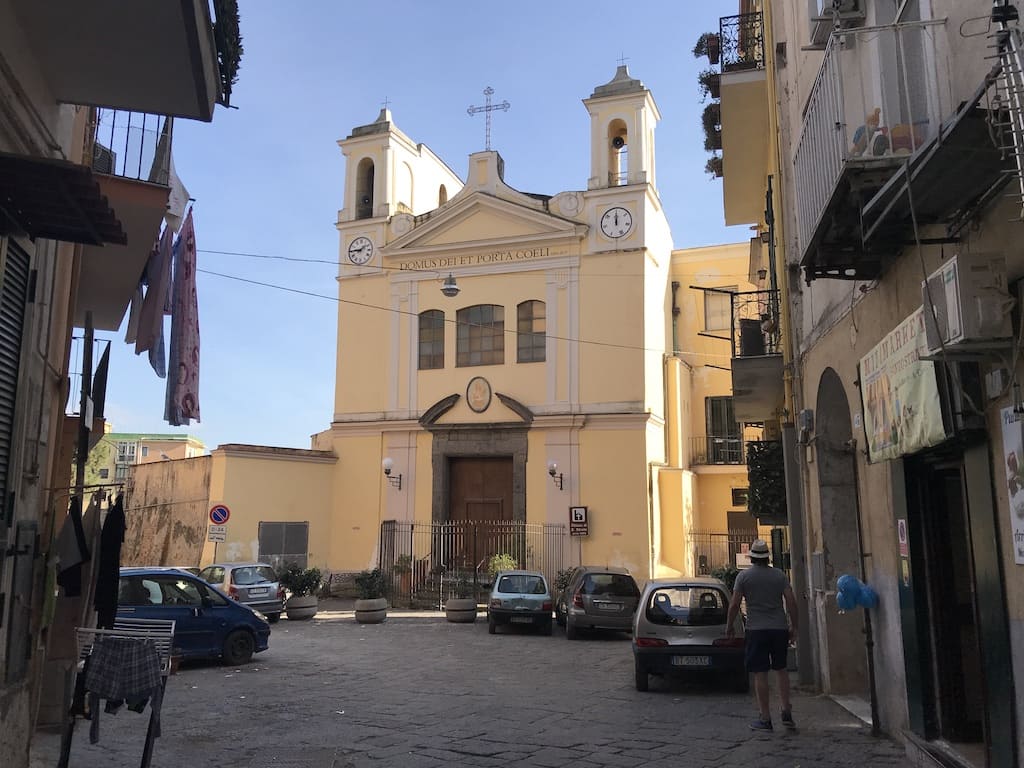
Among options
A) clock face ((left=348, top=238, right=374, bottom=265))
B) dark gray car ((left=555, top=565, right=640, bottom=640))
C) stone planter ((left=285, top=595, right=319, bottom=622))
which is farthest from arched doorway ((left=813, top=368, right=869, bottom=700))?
clock face ((left=348, top=238, right=374, bottom=265))

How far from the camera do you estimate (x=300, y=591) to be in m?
20.9

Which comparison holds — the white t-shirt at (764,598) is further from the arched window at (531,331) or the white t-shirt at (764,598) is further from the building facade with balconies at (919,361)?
the arched window at (531,331)

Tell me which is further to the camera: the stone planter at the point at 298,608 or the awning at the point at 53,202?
the stone planter at the point at 298,608

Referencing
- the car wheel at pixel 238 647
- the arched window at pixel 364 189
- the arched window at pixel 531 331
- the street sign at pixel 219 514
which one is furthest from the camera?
the arched window at pixel 364 189

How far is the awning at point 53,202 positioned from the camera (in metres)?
4.88

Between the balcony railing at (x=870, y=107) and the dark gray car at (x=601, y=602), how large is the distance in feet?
34.1

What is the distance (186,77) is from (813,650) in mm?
8959

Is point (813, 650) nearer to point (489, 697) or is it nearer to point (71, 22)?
point (489, 697)

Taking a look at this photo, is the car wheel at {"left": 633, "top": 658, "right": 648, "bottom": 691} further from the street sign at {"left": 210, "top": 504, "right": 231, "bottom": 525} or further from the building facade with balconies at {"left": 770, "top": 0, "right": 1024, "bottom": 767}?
the street sign at {"left": 210, "top": 504, "right": 231, "bottom": 525}

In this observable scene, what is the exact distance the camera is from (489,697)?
10172 mm

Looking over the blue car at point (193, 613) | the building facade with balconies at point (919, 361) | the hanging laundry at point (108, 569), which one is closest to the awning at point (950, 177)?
the building facade with balconies at point (919, 361)

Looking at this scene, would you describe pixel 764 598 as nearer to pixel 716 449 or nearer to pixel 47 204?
pixel 47 204

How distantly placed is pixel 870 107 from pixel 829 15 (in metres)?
1.21

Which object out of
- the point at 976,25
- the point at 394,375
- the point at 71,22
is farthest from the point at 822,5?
the point at 394,375
